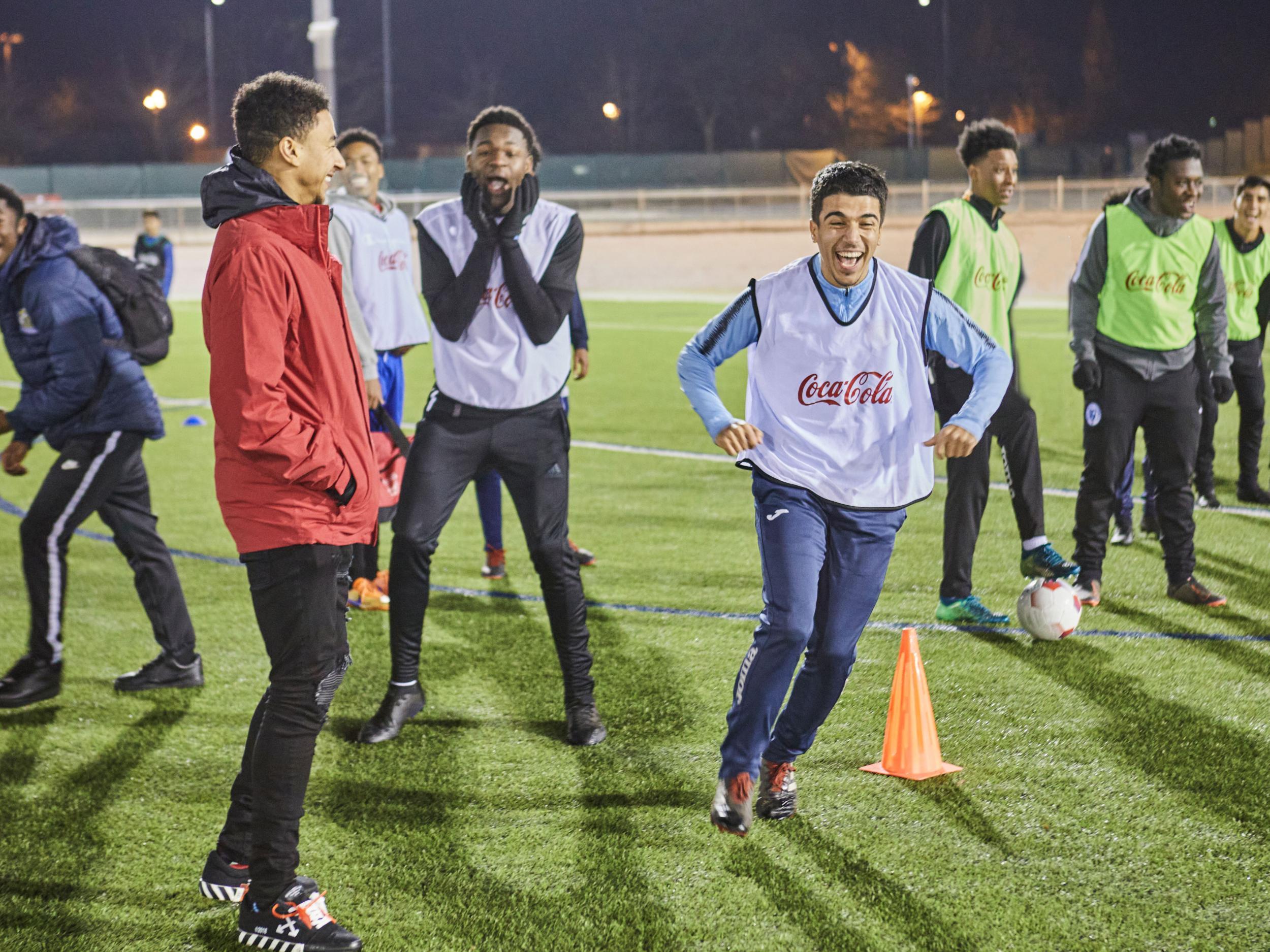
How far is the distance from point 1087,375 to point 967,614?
124cm

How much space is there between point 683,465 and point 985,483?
4756 mm

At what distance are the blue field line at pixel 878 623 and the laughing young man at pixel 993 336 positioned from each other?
9 cm

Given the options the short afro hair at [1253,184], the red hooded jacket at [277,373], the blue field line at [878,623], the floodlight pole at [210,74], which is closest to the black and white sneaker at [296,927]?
the red hooded jacket at [277,373]

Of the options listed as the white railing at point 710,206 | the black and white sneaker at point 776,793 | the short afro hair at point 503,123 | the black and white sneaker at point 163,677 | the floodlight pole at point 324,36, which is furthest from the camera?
the white railing at point 710,206

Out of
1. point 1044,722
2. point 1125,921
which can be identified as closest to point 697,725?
point 1044,722

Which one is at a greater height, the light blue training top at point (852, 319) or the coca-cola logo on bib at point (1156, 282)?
the coca-cola logo on bib at point (1156, 282)

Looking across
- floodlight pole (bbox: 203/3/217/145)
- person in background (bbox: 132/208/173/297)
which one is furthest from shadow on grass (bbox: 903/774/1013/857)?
floodlight pole (bbox: 203/3/217/145)

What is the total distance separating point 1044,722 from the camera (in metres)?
4.88

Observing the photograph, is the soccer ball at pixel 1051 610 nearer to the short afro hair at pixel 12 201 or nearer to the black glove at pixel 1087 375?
the black glove at pixel 1087 375

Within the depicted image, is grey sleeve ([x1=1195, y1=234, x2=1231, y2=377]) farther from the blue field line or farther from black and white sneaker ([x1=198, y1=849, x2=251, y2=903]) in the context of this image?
black and white sneaker ([x1=198, y1=849, x2=251, y2=903])

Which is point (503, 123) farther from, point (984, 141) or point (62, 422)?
point (984, 141)

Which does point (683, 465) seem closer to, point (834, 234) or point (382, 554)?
point (382, 554)

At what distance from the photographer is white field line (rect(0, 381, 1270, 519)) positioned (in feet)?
28.2

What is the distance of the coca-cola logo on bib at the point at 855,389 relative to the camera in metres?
3.83
